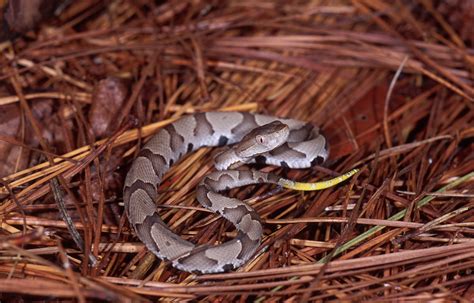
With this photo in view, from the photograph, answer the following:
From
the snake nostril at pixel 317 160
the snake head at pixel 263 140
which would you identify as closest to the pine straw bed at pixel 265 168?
the snake nostril at pixel 317 160

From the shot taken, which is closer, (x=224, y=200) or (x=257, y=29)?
(x=224, y=200)

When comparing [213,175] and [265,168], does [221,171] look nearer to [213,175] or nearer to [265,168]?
[213,175]

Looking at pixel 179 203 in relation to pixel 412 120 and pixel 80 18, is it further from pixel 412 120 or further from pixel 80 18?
pixel 80 18

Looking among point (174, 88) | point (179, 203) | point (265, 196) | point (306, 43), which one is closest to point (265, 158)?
point (265, 196)

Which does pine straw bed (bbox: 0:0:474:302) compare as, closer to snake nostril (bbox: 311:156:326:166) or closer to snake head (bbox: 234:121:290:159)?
snake nostril (bbox: 311:156:326:166)

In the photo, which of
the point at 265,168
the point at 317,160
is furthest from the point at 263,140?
the point at 317,160

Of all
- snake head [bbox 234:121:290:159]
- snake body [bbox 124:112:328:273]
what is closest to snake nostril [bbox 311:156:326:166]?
snake body [bbox 124:112:328:273]

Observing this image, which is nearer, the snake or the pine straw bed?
the pine straw bed

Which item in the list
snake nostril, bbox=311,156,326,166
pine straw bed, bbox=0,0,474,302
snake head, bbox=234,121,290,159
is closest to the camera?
pine straw bed, bbox=0,0,474,302
